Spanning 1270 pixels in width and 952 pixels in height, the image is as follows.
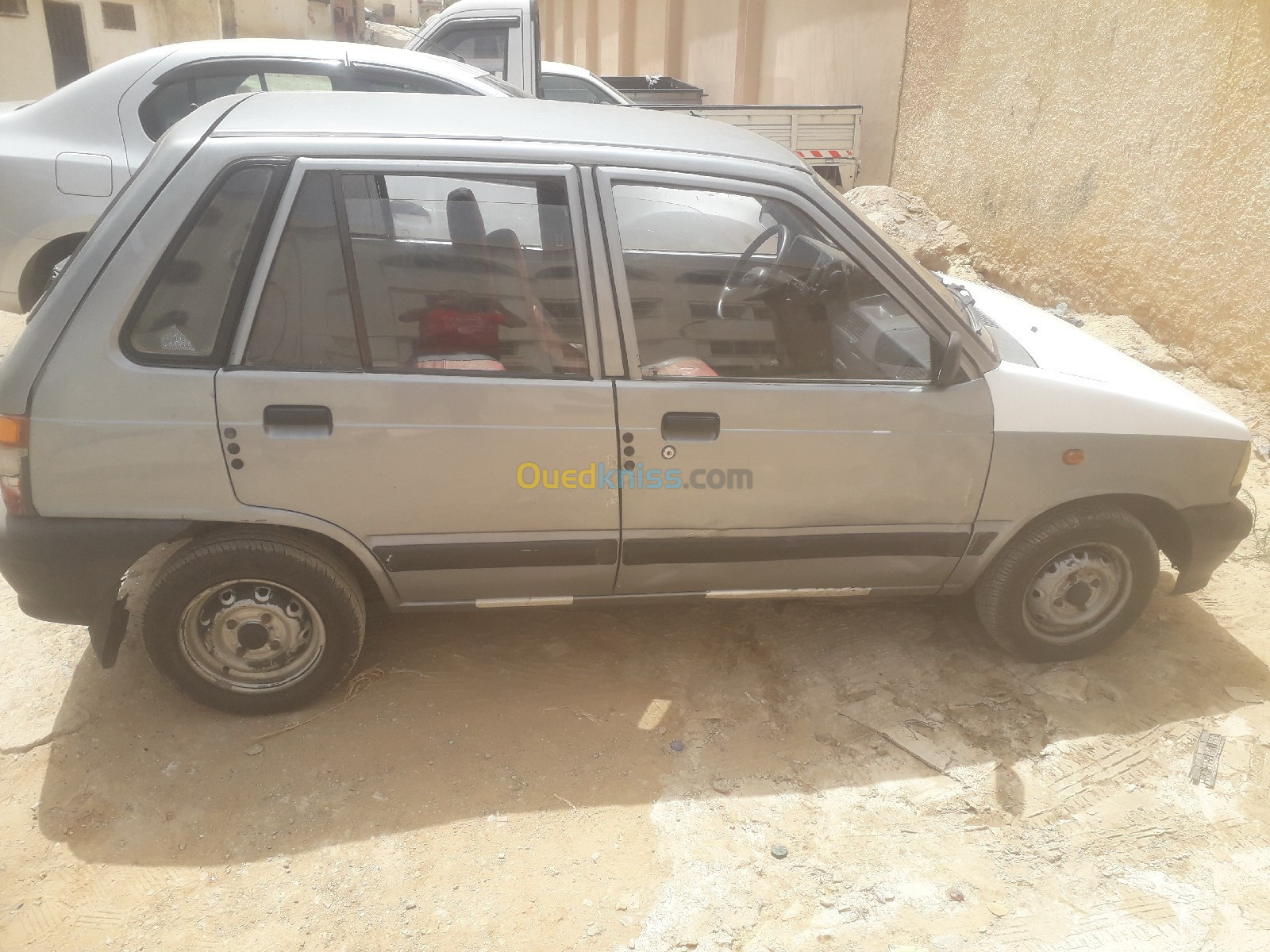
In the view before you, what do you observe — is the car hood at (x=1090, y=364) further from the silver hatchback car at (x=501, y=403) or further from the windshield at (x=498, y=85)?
the windshield at (x=498, y=85)

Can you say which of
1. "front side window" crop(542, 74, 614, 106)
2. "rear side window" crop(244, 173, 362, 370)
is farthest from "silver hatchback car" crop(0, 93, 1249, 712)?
"front side window" crop(542, 74, 614, 106)

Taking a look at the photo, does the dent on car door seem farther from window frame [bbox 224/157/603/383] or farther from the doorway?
the doorway

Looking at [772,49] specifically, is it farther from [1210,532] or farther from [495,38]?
[1210,532]

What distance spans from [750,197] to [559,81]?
6963 mm

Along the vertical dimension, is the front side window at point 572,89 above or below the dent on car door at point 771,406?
above

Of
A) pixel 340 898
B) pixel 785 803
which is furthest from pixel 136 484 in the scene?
pixel 785 803

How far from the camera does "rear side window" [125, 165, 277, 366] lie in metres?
2.67

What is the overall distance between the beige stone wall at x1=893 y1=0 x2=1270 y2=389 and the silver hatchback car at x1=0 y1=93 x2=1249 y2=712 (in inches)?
120

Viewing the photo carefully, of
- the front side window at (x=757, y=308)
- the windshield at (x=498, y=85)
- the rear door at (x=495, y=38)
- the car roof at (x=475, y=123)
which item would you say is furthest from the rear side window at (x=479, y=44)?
the front side window at (x=757, y=308)

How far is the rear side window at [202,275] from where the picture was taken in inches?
105

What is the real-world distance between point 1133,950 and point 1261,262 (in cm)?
457

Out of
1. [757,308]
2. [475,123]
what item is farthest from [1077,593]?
[475,123]

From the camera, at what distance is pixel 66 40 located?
56.7 feet

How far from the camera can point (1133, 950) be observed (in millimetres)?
2461
